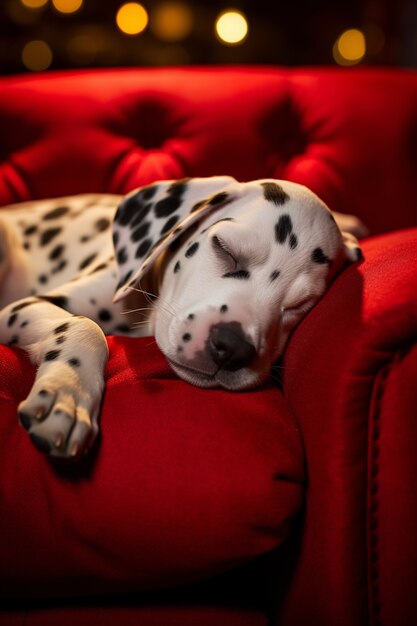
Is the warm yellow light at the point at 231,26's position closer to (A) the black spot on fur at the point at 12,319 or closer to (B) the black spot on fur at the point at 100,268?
(B) the black spot on fur at the point at 100,268

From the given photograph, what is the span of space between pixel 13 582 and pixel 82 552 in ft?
0.50

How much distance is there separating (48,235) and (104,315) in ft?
1.90

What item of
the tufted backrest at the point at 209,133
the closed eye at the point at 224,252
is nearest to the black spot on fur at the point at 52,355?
the closed eye at the point at 224,252

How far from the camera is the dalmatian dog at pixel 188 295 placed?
3.90 feet

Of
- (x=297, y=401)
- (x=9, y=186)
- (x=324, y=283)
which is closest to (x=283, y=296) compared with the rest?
(x=324, y=283)

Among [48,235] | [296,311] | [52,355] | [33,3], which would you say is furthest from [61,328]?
[33,3]

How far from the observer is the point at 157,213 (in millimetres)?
1647

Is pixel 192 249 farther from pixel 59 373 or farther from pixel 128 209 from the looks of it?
pixel 59 373

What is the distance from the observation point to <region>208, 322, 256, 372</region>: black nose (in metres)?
1.23

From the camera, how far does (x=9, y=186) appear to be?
229 centimetres

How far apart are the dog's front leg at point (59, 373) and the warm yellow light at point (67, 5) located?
1.92m

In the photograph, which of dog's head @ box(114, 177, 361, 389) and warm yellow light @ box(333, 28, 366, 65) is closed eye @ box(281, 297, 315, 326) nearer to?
dog's head @ box(114, 177, 361, 389)

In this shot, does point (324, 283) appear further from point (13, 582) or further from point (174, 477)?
point (13, 582)

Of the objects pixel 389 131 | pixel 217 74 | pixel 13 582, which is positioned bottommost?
pixel 13 582
